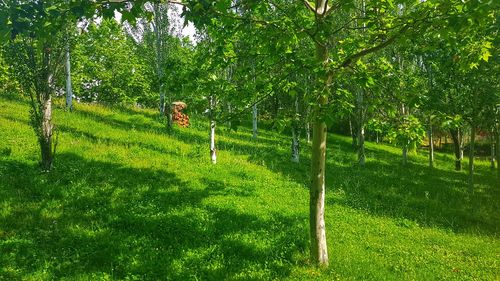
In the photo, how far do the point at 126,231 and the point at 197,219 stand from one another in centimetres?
208

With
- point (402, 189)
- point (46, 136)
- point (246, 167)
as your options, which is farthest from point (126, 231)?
point (402, 189)

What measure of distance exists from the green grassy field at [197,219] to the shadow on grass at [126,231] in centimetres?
3

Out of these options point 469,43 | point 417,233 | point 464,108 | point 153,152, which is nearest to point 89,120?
point 153,152

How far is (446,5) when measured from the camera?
6.48 m

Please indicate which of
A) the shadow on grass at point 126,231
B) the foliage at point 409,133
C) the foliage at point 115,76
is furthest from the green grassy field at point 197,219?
the foliage at point 115,76

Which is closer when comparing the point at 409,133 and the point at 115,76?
the point at 409,133

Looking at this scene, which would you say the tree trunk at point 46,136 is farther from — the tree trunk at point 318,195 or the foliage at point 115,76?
the foliage at point 115,76

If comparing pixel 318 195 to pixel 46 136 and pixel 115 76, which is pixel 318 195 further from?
pixel 115 76

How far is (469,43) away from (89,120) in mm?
20266

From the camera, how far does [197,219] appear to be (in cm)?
1119

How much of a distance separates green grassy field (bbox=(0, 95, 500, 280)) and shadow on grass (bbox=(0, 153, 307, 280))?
0.11ft

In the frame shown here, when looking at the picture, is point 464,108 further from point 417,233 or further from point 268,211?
point 268,211

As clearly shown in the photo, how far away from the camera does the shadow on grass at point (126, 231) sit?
856cm

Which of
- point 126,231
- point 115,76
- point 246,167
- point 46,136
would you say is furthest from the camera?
point 115,76
